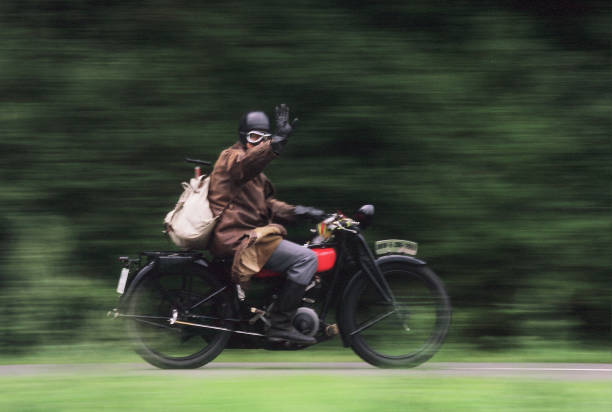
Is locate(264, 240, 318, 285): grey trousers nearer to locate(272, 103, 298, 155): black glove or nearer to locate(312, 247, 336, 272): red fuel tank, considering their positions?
locate(312, 247, 336, 272): red fuel tank

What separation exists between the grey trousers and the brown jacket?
0.82 feet

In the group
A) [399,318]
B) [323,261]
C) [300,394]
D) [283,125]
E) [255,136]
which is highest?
[283,125]

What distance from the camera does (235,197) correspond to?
227 inches

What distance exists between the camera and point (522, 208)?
7.09m

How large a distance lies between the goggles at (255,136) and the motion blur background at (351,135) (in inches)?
49.1

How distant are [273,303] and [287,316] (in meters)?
0.14

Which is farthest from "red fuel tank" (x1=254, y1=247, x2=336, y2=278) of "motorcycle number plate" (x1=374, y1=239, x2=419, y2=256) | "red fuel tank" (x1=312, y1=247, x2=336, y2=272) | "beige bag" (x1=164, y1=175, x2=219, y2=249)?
"beige bag" (x1=164, y1=175, x2=219, y2=249)

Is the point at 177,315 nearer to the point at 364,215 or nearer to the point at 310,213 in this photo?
the point at 310,213

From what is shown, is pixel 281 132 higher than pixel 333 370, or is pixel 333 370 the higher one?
pixel 281 132

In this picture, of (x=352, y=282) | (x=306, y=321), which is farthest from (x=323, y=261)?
(x=306, y=321)

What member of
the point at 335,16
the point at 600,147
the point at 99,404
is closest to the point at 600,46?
the point at 600,147

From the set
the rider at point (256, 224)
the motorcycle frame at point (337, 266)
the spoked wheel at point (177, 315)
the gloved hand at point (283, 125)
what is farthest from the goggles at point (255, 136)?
the spoked wheel at point (177, 315)

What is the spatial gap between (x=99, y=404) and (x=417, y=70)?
395cm

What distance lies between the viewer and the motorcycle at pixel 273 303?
233 inches
